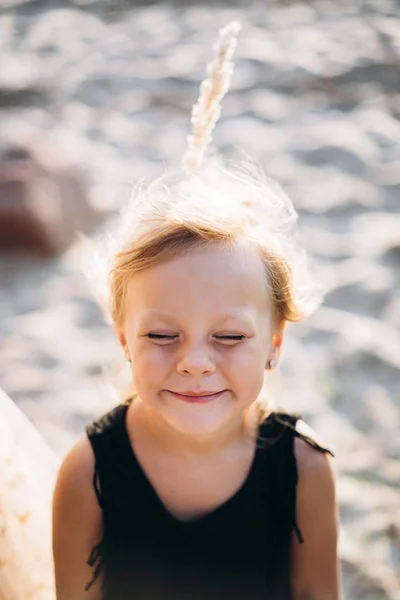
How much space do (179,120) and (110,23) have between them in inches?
36.4

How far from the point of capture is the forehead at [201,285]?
97 cm

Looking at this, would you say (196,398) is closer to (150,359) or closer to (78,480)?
(150,359)

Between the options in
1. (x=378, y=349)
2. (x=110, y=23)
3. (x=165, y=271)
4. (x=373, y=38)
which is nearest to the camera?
(x=165, y=271)

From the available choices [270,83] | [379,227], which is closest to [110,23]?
[270,83]

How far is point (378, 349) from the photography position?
210 centimetres

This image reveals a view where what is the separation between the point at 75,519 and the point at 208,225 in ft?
1.55

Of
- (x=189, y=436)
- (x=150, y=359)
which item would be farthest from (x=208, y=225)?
(x=189, y=436)

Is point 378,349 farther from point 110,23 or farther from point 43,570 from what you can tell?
point 110,23

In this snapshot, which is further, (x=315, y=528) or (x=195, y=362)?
(x=315, y=528)

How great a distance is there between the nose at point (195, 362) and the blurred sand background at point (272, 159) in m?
0.76

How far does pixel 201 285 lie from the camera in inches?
38.0

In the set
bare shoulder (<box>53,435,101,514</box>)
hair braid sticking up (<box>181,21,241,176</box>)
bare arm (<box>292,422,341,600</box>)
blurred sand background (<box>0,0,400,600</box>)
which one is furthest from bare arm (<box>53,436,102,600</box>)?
blurred sand background (<box>0,0,400,600</box>)

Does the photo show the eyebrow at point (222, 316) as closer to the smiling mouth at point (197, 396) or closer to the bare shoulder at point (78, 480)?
the smiling mouth at point (197, 396)

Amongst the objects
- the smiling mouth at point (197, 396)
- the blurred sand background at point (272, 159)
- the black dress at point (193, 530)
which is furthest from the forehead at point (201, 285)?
the blurred sand background at point (272, 159)
